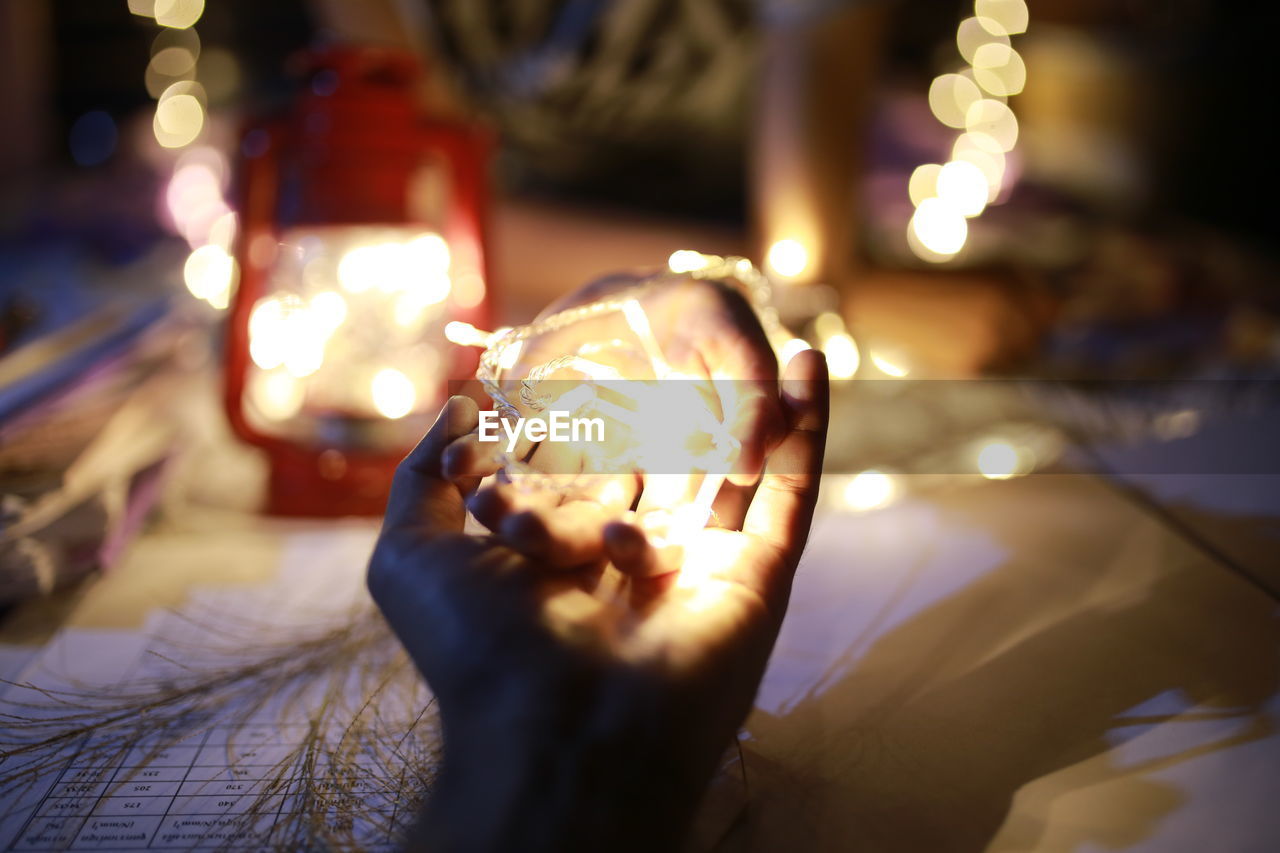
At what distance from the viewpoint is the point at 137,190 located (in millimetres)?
1556

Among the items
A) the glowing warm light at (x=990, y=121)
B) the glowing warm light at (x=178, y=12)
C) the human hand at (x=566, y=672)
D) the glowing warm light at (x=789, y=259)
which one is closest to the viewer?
the human hand at (x=566, y=672)

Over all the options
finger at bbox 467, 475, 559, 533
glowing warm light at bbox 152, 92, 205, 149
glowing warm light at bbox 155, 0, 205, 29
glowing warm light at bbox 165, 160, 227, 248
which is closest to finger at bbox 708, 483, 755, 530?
finger at bbox 467, 475, 559, 533

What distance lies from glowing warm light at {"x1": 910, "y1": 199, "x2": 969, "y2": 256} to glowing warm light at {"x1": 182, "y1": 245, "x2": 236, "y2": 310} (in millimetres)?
1132

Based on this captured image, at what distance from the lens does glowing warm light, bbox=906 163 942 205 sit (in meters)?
1.65

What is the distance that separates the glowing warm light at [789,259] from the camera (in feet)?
3.72

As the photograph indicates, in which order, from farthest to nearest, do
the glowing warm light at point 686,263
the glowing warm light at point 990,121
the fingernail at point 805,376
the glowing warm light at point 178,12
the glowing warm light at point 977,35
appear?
1. the glowing warm light at point 990,121
2. the glowing warm light at point 977,35
3. the glowing warm light at point 178,12
4. the glowing warm light at point 686,263
5. the fingernail at point 805,376

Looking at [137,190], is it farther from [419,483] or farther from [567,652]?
[567,652]

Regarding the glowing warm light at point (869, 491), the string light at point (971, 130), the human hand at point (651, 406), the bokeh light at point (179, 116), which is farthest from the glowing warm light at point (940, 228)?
the bokeh light at point (179, 116)

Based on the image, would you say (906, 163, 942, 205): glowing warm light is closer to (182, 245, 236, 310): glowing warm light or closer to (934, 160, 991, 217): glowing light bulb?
(934, 160, 991, 217): glowing light bulb

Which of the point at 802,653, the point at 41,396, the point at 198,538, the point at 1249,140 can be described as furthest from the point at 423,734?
the point at 1249,140

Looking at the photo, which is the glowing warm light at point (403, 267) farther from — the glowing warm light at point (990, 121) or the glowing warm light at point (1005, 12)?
the glowing warm light at point (990, 121)

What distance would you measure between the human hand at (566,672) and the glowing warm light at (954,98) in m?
1.79

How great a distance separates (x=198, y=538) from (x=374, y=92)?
436mm

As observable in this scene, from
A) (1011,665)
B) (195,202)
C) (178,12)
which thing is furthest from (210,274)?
(1011,665)
